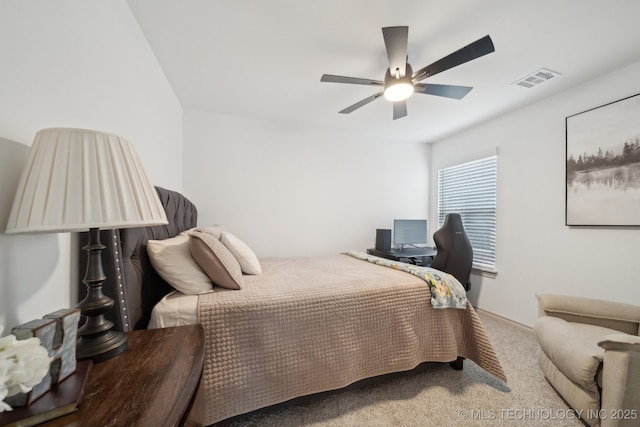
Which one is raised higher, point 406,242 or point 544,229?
point 544,229

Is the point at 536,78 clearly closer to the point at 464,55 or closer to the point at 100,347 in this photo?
the point at 464,55

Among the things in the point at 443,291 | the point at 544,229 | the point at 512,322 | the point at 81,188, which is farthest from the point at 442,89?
the point at 512,322

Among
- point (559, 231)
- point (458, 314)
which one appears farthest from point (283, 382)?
point (559, 231)

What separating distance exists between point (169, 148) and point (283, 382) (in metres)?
2.23

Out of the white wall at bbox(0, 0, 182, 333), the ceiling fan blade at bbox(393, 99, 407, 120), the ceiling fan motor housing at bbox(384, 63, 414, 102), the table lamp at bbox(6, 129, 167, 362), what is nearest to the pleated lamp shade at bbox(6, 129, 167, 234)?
the table lamp at bbox(6, 129, 167, 362)

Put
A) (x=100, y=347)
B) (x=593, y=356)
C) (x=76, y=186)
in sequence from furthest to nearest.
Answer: (x=593, y=356) → (x=100, y=347) → (x=76, y=186)

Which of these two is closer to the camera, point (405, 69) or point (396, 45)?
point (396, 45)

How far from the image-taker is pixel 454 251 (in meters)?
2.57

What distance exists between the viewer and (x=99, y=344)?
784 millimetres

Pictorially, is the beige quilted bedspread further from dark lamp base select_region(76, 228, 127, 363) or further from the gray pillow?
dark lamp base select_region(76, 228, 127, 363)

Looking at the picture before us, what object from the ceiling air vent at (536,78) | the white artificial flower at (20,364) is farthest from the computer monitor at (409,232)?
the white artificial flower at (20,364)

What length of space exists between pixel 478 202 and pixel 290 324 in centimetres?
308

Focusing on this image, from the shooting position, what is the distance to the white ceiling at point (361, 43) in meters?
1.45

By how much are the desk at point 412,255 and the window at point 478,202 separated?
Result: 0.59m
